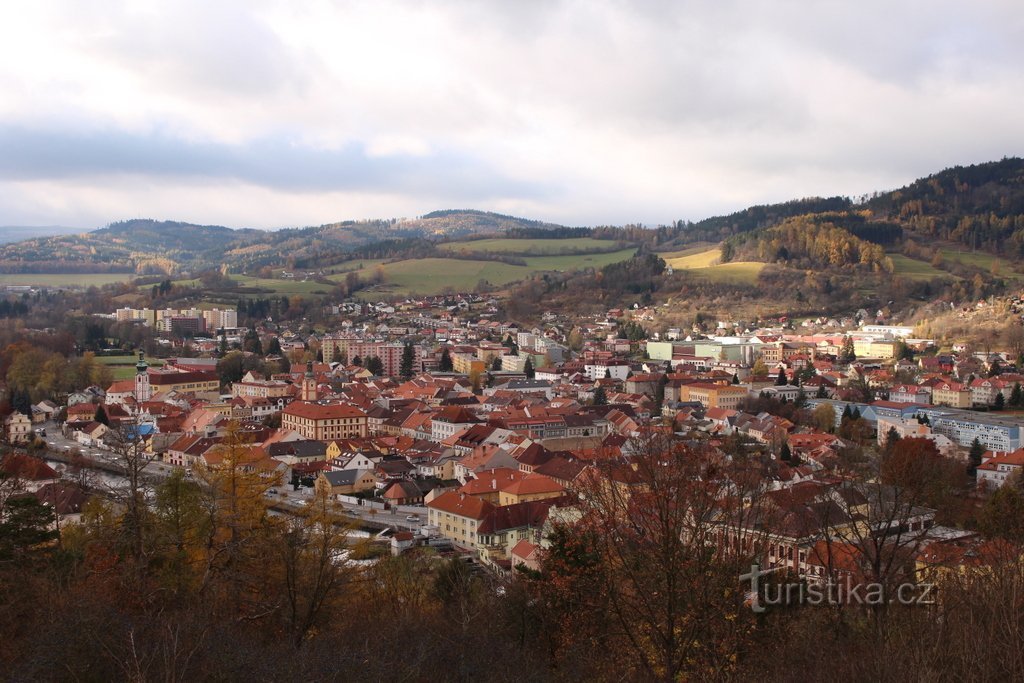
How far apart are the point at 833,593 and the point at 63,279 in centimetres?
9738

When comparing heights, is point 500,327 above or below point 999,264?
below

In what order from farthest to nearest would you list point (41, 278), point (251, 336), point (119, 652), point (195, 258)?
point (195, 258) < point (41, 278) < point (251, 336) < point (119, 652)

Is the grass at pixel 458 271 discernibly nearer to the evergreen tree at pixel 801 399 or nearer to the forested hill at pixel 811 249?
the forested hill at pixel 811 249

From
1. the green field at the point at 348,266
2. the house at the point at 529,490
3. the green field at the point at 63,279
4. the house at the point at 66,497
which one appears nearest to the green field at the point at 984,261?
the green field at the point at 348,266

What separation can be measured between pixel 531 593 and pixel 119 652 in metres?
3.66

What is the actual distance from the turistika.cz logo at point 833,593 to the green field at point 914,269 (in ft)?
180

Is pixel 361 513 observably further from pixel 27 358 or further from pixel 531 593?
pixel 27 358

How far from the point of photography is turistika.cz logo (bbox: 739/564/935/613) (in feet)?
23.0

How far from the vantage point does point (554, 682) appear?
5699 millimetres

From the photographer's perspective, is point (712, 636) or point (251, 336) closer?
point (712, 636)

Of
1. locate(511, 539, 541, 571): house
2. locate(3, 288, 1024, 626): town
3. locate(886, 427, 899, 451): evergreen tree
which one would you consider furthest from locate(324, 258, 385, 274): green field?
locate(511, 539, 541, 571): house

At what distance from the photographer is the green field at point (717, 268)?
59.1m

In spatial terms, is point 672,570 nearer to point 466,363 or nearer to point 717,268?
point 466,363

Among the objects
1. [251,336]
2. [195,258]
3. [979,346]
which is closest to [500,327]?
[251,336]
